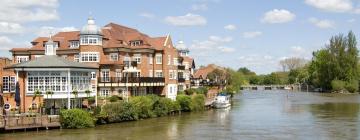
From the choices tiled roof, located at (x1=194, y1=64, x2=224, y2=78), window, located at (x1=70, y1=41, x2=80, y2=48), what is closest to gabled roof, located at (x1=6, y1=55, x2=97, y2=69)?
window, located at (x1=70, y1=41, x2=80, y2=48)

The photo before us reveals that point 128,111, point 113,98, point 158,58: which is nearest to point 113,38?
point 158,58

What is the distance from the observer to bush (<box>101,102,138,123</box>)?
50531mm

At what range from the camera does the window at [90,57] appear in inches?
2479

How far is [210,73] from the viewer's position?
422ft

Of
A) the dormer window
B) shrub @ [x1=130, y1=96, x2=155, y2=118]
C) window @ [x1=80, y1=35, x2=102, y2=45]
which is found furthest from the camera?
the dormer window

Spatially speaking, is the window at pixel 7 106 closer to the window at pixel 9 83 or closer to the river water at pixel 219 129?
the window at pixel 9 83

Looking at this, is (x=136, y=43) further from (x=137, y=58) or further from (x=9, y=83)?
(x=9, y=83)

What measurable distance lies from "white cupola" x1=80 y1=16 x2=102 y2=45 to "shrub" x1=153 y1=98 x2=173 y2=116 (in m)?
11.1

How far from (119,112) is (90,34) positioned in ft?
47.8

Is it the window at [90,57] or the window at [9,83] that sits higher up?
the window at [90,57]

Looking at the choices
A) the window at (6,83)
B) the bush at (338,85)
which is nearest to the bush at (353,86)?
the bush at (338,85)

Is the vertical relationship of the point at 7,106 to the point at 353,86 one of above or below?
below

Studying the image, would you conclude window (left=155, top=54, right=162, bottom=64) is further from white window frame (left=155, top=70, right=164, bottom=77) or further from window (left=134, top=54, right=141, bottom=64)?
window (left=134, top=54, right=141, bottom=64)

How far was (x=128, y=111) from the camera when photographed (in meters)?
52.8
